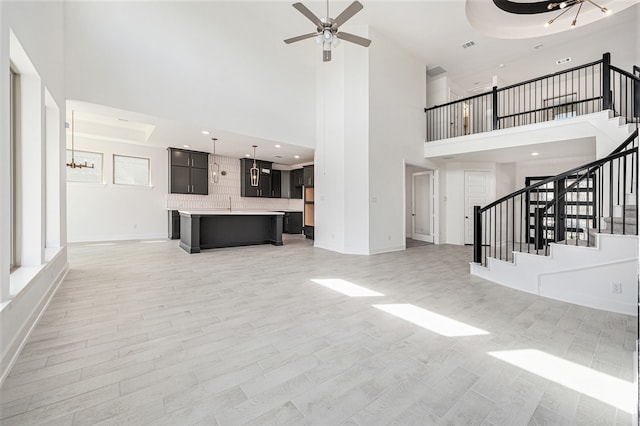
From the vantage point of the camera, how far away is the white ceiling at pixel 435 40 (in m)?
5.61

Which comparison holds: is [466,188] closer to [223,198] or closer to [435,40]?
[435,40]

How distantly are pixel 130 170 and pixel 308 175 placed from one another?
5.33 metres

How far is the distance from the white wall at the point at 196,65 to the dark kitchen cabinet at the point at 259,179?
3.10 m

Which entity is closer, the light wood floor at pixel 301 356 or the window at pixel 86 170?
the light wood floor at pixel 301 356

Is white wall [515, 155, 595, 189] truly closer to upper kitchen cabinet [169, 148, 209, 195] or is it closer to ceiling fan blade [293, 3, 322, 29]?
ceiling fan blade [293, 3, 322, 29]

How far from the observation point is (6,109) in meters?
1.96

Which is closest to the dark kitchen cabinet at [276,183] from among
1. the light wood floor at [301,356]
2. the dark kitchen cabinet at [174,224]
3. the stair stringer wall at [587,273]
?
the dark kitchen cabinet at [174,224]

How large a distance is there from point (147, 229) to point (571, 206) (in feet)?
41.6

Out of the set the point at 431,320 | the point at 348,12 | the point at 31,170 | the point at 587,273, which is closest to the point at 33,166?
the point at 31,170

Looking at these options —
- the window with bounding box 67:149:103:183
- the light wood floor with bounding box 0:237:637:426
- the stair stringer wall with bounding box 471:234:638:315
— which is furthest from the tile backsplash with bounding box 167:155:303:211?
the stair stringer wall with bounding box 471:234:638:315

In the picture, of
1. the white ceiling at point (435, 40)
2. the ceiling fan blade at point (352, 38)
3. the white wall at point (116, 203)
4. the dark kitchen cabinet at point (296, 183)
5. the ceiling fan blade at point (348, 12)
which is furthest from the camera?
the dark kitchen cabinet at point (296, 183)

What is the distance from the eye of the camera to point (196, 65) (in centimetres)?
536

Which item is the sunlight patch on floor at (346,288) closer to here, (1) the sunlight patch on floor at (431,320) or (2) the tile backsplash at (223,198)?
(1) the sunlight patch on floor at (431,320)

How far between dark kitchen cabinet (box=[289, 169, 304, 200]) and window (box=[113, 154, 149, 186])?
4.75 metres
